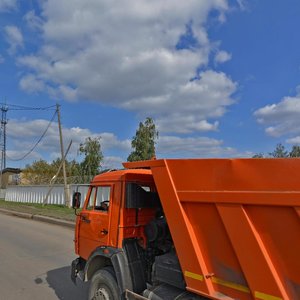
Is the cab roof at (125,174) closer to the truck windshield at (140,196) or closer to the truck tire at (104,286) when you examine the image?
the truck windshield at (140,196)

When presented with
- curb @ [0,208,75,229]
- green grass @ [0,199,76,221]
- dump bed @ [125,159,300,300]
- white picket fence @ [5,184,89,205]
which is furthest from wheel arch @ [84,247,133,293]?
white picket fence @ [5,184,89,205]

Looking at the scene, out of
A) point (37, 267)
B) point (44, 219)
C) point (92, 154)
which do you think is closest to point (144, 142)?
point (92, 154)

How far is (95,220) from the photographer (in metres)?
5.46

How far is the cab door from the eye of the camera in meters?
5.22

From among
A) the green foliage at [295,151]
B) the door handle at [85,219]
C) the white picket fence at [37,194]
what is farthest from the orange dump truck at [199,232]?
the green foliage at [295,151]

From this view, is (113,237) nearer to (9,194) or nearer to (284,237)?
(284,237)

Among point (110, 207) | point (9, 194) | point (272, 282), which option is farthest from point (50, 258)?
point (9, 194)

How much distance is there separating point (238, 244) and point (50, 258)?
7.51 m

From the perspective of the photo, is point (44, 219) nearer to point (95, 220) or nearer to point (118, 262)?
point (95, 220)

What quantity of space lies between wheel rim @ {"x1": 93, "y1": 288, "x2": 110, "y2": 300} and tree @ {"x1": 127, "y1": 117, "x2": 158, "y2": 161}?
3619 cm

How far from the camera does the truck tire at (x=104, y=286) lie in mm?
4931

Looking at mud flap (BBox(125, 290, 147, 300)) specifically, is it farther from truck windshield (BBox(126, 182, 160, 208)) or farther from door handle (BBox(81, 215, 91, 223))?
door handle (BBox(81, 215, 91, 223))

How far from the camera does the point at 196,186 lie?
12.2ft

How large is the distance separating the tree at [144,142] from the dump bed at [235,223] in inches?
1479
